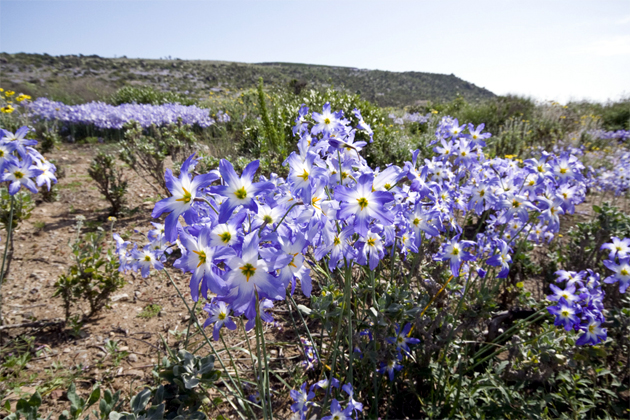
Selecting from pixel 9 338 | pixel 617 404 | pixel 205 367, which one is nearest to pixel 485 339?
pixel 617 404

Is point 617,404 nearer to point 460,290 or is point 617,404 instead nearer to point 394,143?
point 460,290

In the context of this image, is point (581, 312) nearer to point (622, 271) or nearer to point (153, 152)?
point (622, 271)

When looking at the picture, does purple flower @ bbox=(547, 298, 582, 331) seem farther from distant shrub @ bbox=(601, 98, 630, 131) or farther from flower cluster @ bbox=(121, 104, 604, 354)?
distant shrub @ bbox=(601, 98, 630, 131)

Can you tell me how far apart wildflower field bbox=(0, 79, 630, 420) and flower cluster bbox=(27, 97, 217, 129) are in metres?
5.15

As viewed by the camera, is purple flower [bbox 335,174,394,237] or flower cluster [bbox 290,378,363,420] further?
flower cluster [bbox 290,378,363,420]

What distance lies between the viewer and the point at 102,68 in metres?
38.3

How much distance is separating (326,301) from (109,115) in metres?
9.30

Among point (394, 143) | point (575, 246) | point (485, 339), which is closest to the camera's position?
point (485, 339)

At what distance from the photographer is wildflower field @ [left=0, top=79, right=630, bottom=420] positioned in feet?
3.10

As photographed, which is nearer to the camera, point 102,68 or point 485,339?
point 485,339

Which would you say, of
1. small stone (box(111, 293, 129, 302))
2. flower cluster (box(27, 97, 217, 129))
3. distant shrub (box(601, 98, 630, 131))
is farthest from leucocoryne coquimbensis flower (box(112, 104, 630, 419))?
distant shrub (box(601, 98, 630, 131))

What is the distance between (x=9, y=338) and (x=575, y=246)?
464 centimetres

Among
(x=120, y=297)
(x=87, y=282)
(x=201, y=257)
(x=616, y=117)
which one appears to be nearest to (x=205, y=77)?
(x=616, y=117)

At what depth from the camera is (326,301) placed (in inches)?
50.0
